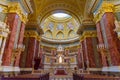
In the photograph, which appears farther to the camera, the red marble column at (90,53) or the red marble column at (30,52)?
the red marble column at (30,52)

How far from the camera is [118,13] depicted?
8.04 m

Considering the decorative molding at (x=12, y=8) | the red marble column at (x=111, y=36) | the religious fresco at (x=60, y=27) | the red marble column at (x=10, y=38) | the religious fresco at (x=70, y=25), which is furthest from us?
the religious fresco at (x=60, y=27)

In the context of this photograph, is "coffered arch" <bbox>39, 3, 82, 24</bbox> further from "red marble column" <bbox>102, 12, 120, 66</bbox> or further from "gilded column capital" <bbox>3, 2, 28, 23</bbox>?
"red marble column" <bbox>102, 12, 120, 66</bbox>

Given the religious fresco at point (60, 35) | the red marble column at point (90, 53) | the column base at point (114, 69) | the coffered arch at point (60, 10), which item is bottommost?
the column base at point (114, 69)

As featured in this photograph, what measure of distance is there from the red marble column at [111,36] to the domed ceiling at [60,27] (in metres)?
16.2

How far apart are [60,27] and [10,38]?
1825 centimetres

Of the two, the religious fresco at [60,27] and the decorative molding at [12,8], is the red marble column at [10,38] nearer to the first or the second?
the decorative molding at [12,8]

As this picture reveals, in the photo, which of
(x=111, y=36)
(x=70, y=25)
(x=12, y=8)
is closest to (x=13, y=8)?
(x=12, y=8)

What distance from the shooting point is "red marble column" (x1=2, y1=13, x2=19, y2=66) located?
687 centimetres

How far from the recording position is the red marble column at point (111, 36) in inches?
266

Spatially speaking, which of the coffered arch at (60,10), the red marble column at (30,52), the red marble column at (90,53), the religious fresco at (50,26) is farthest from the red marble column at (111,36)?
the religious fresco at (50,26)

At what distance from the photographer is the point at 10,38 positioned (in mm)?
7328

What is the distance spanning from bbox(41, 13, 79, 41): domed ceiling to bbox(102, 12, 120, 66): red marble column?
53.3 feet

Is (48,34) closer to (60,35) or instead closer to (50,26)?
(50,26)
